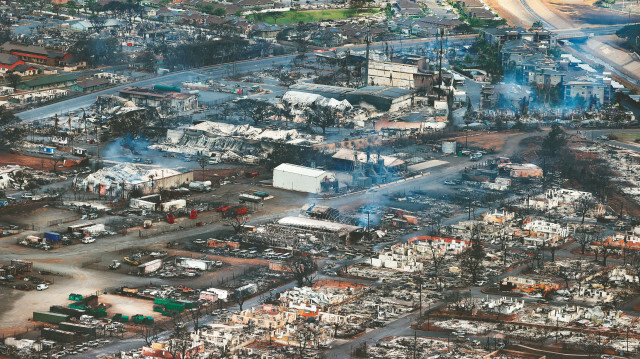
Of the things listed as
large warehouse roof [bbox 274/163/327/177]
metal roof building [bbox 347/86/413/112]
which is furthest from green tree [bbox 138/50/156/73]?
large warehouse roof [bbox 274/163/327/177]

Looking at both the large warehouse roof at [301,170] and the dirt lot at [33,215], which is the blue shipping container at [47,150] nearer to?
the dirt lot at [33,215]

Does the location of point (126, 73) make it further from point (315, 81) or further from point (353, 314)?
point (353, 314)

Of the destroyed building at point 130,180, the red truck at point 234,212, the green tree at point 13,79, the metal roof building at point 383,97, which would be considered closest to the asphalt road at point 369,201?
the red truck at point 234,212

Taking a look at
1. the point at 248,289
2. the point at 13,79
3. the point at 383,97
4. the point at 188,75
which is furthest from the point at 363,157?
the point at 13,79

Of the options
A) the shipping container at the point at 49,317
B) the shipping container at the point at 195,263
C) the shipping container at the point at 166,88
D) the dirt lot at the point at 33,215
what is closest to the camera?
the shipping container at the point at 49,317

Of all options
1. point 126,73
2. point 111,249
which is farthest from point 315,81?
point 111,249

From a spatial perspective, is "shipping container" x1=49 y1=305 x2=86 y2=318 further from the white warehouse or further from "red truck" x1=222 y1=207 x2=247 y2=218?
the white warehouse

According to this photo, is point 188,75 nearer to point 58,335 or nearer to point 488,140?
point 488,140
